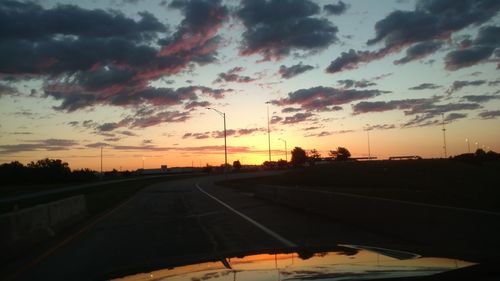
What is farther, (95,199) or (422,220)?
(95,199)

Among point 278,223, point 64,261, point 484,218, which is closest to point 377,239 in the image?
point 484,218

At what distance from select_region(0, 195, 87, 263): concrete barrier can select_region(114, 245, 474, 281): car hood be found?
8.31m

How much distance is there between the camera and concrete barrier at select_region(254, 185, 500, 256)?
36.3 ft

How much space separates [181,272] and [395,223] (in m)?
10.4

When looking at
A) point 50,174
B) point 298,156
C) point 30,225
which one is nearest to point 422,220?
point 30,225

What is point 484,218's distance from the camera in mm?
11094

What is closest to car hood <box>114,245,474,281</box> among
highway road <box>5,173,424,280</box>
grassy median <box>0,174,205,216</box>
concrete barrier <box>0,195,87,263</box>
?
highway road <box>5,173,424,280</box>

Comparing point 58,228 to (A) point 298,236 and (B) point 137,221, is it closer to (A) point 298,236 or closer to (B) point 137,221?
(B) point 137,221

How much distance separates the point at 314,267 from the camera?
16.6 ft

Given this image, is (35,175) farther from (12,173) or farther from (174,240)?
(174,240)

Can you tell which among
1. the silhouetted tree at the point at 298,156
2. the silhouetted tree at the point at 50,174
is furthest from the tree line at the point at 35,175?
the silhouetted tree at the point at 298,156

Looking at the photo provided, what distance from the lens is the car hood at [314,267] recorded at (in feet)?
15.1

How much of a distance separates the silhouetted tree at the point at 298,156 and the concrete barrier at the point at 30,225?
175 m

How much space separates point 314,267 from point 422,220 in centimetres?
890
